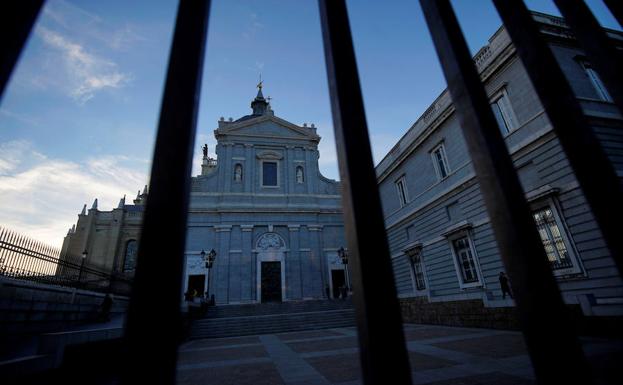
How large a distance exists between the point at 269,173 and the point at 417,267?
15.3 m

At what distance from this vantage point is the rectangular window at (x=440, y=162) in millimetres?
12805

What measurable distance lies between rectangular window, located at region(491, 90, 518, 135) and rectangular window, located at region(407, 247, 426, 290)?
6.69 metres

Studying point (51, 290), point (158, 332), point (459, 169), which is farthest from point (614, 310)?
point (51, 290)

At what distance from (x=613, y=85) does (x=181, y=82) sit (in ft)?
8.82

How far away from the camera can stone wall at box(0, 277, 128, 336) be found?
5.43m

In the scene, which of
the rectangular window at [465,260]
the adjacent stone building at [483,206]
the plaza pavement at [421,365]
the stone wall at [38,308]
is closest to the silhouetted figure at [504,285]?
the adjacent stone building at [483,206]

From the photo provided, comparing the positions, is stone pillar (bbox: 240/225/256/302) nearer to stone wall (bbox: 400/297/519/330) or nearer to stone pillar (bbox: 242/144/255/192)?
stone pillar (bbox: 242/144/255/192)

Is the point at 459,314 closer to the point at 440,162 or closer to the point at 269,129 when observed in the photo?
the point at 440,162

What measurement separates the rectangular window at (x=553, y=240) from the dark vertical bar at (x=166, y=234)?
9704 mm

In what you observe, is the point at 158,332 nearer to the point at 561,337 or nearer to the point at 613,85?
the point at 561,337

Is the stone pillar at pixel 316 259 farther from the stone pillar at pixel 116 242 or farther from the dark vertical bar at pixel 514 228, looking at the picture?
the dark vertical bar at pixel 514 228

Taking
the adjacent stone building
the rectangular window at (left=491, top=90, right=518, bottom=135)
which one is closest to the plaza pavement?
the adjacent stone building

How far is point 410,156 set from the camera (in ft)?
50.2

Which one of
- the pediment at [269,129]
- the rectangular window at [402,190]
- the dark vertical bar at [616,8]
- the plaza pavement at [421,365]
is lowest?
the plaza pavement at [421,365]
